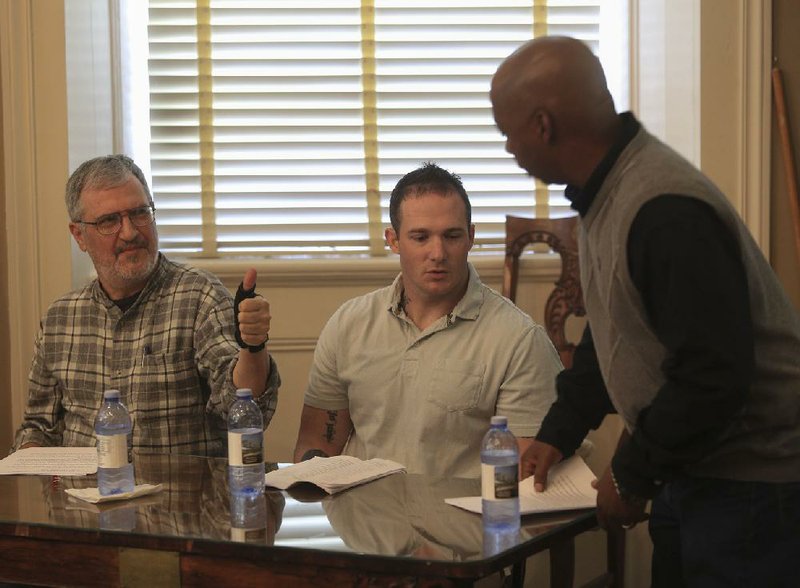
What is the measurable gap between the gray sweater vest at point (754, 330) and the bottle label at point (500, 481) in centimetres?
25

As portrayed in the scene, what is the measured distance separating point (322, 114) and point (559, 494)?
2.24 meters

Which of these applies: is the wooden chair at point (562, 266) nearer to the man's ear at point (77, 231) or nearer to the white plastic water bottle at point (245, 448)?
the man's ear at point (77, 231)

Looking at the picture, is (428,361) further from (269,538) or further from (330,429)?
(269,538)

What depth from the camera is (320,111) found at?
150 inches

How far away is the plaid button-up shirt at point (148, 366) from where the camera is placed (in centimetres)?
275

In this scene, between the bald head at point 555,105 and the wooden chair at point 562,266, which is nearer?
the bald head at point 555,105

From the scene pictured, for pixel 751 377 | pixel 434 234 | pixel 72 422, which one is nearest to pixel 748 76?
pixel 434 234

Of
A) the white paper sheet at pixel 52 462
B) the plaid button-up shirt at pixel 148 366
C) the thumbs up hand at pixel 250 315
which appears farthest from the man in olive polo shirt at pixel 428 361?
the white paper sheet at pixel 52 462

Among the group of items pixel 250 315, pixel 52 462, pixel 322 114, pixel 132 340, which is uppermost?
pixel 322 114

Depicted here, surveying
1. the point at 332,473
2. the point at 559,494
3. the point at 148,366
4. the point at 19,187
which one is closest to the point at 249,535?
the point at 332,473

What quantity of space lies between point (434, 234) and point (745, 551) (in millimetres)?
1276

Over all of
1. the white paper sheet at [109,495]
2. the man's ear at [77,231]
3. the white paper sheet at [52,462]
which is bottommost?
the white paper sheet at [52,462]

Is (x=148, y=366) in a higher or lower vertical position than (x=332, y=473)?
higher

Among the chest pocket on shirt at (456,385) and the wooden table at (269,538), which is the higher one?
the chest pocket on shirt at (456,385)
